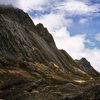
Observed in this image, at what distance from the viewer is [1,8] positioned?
153 m

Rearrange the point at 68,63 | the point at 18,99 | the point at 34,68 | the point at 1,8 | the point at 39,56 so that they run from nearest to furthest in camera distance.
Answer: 1. the point at 18,99
2. the point at 34,68
3. the point at 39,56
4. the point at 1,8
5. the point at 68,63

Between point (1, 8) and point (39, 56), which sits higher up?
point (1, 8)

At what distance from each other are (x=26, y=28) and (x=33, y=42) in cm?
1008

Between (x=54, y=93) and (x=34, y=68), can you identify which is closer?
(x=54, y=93)

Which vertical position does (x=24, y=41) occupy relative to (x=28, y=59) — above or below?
above

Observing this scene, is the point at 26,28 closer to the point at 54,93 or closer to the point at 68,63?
the point at 68,63

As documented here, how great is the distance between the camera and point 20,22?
159250 millimetres

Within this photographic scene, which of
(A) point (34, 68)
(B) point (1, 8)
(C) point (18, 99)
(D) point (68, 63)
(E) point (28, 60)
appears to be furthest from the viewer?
(D) point (68, 63)

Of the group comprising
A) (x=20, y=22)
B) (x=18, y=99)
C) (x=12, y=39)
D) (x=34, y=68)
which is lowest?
(x=18, y=99)

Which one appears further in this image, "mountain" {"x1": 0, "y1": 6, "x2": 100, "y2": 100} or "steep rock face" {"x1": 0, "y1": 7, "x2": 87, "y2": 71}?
"steep rock face" {"x1": 0, "y1": 7, "x2": 87, "y2": 71}

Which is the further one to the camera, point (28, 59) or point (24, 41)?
point (24, 41)

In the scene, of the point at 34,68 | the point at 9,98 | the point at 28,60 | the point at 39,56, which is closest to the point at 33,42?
the point at 39,56

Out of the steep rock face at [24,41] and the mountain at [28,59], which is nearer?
the mountain at [28,59]

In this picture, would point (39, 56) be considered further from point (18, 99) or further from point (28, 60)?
point (18, 99)
